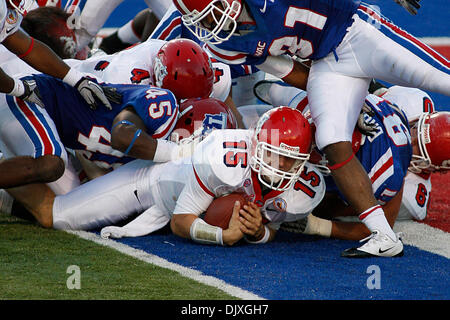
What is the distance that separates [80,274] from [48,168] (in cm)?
78

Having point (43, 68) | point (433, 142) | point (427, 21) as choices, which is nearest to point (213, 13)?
point (43, 68)

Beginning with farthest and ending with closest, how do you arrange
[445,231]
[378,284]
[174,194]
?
[445,231] < [174,194] < [378,284]

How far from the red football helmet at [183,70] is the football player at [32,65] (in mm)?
368

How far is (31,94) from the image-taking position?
374 cm

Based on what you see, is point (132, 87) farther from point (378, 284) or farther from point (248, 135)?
point (378, 284)

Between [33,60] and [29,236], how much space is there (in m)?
0.81

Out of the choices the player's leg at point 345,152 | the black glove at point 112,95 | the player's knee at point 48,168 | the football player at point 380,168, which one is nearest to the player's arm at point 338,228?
the football player at point 380,168

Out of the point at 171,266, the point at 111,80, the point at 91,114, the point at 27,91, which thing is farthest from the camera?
the point at 111,80

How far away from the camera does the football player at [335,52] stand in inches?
131

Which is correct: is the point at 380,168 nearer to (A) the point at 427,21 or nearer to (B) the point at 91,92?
(B) the point at 91,92

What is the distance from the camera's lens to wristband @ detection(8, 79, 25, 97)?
12.0 feet

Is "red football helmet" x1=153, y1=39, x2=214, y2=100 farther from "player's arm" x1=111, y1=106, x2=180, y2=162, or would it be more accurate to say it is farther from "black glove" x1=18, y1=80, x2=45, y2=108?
"black glove" x1=18, y1=80, x2=45, y2=108

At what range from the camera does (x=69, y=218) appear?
3689mm

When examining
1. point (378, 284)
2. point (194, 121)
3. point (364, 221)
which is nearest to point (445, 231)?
point (364, 221)
